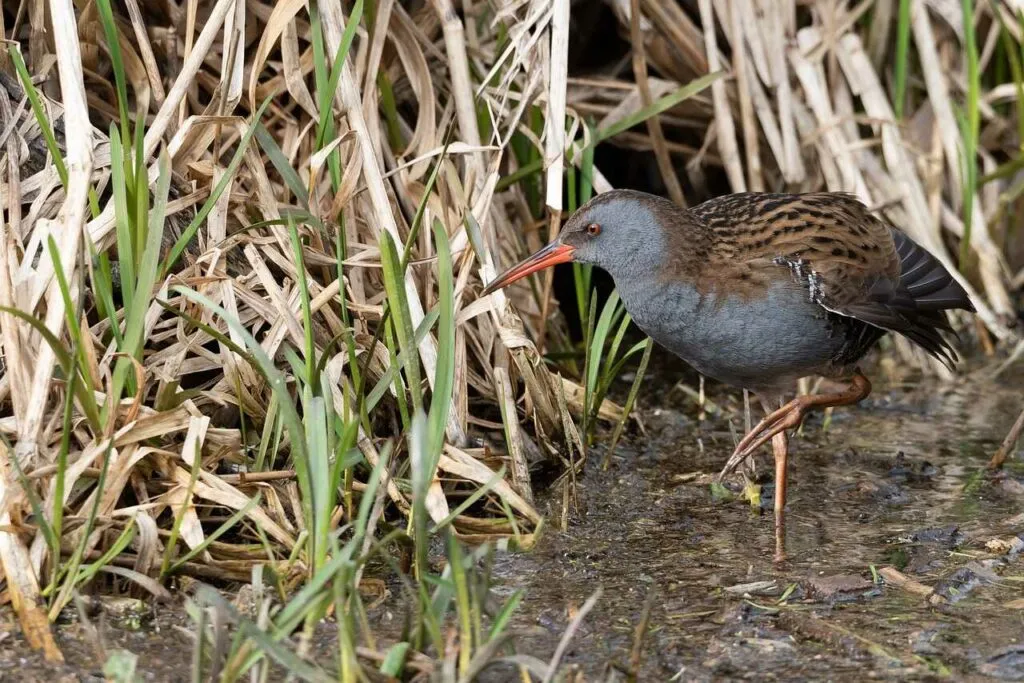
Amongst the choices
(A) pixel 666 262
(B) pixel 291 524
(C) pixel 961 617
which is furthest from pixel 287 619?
(A) pixel 666 262

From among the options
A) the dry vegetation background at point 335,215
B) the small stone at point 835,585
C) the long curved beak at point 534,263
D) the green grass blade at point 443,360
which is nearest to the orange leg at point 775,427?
the dry vegetation background at point 335,215

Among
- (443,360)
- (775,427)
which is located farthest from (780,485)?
(443,360)

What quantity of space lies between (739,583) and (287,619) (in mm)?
1103

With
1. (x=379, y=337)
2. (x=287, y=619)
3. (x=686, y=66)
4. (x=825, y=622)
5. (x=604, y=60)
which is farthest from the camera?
(x=604, y=60)

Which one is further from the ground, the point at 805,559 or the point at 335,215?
the point at 335,215

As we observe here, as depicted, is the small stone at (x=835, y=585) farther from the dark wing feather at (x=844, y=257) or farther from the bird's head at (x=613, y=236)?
the bird's head at (x=613, y=236)

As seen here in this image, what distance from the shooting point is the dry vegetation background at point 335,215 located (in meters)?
2.81

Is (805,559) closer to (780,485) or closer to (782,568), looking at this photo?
(782,568)

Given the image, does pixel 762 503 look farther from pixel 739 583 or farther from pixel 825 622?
pixel 825 622

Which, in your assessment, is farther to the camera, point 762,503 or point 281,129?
point 281,129

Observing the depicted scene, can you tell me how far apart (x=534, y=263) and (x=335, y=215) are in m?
0.53

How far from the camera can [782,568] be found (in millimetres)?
3057

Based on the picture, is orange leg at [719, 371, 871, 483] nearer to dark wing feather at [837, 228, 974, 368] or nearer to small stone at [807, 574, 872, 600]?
dark wing feather at [837, 228, 974, 368]

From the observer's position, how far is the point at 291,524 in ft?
9.61
